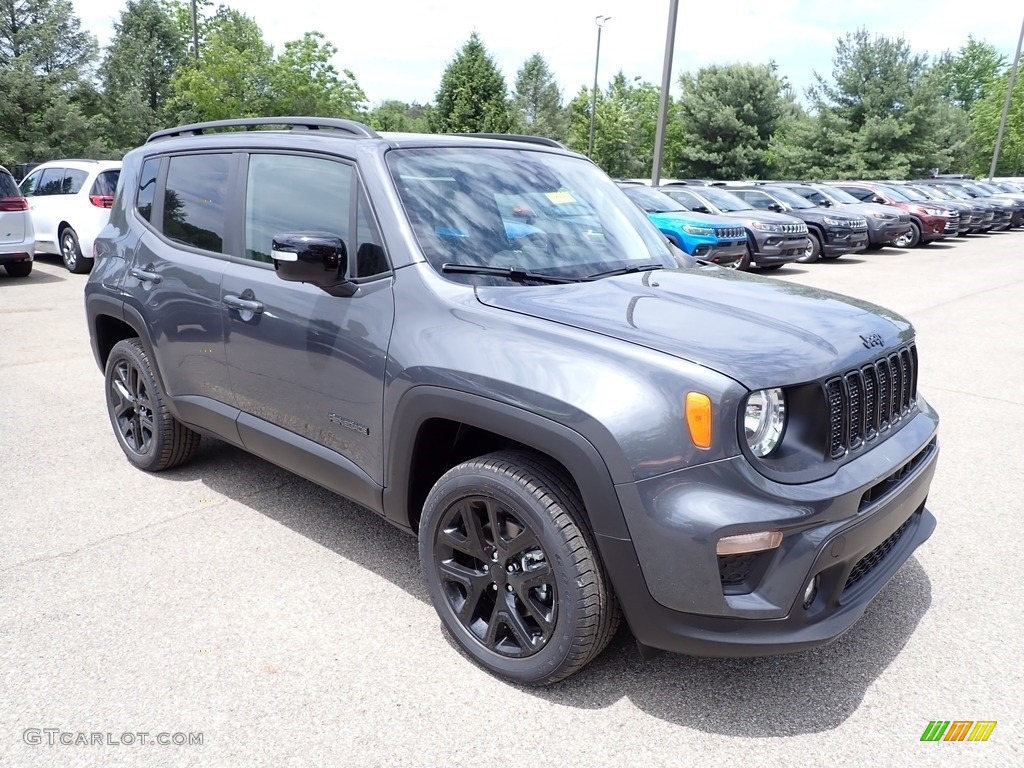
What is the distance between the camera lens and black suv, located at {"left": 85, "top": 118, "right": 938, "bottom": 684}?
2.34m

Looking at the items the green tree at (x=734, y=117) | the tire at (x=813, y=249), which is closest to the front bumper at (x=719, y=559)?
the tire at (x=813, y=249)

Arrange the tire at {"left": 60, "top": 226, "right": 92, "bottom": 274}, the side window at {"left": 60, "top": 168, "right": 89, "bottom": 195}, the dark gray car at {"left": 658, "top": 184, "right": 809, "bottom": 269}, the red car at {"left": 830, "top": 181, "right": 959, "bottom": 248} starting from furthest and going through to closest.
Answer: the red car at {"left": 830, "top": 181, "right": 959, "bottom": 248} → the dark gray car at {"left": 658, "top": 184, "right": 809, "bottom": 269} → the tire at {"left": 60, "top": 226, "right": 92, "bottom": 274} → the side window at {"left": 60, "top": 168, "right": 89, "bottom": 195}

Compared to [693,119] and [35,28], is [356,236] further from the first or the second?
[693,119]

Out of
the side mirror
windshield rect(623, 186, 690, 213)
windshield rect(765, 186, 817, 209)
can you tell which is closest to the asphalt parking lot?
the side mirror

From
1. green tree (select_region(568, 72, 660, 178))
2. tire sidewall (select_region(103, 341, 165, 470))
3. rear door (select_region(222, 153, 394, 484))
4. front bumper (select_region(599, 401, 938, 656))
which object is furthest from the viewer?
green tree (select_region(568, 72, 660, 178))

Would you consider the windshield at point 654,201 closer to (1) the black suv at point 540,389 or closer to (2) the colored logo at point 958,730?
(1) the black suv at point 540,389

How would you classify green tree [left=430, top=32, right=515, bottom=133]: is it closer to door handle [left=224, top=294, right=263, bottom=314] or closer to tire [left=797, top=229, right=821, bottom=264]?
tire [left=797, top=229, right=821, bottom=264]

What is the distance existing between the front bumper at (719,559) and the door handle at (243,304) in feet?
6.23

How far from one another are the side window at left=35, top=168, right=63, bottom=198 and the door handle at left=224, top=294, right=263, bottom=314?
37.9 ft

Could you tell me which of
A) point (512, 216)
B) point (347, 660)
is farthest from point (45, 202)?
point (347, 660)

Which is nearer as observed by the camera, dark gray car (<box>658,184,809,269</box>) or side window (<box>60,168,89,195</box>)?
side window (<box>60,168,89,195</box>)

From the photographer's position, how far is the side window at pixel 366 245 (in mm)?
3117

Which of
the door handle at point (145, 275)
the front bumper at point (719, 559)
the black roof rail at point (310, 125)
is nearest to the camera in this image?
the front bumper at point (719, 559)

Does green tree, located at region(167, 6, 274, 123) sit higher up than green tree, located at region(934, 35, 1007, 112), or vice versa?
green tree, located at region(934, 35, 1007, 112)
